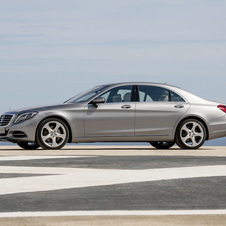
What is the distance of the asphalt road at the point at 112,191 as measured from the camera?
6363 mm

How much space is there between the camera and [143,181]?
9.28 meters

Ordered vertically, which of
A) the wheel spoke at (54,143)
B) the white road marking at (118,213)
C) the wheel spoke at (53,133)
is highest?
the white road marking at (118,213)

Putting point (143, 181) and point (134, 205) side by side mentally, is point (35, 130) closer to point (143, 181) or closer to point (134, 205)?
point (143, 181)

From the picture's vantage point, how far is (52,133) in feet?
52.7

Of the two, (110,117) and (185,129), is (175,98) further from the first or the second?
(110,117)

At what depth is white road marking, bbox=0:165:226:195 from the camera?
343 inches

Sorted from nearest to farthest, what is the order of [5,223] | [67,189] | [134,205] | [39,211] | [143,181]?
1. [5,223]
2. [39,211]
3. [134,205]
4. [67,189]
5. [143,181]

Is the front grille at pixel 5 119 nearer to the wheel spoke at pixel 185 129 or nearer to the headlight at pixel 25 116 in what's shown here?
the headlight at pixel 25 116

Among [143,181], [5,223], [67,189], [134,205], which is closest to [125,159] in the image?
[143,181]

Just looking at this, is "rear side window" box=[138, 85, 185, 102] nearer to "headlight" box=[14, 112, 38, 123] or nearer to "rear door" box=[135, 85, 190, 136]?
"rear door" box=[135, 85, 190, 136]

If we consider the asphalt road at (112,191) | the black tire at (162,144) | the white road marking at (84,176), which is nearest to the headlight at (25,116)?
the asphalt road at (112,191)

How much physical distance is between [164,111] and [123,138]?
3.78 feet

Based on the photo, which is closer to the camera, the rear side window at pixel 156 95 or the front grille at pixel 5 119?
the front grille at pixel 5 119

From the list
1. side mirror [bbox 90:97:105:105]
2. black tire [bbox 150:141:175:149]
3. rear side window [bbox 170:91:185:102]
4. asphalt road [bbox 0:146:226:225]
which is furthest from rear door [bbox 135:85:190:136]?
asphalt road [bbox 0:146:226:225]
